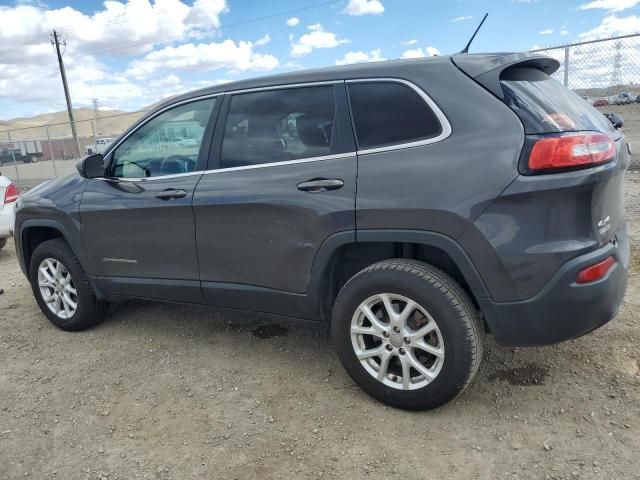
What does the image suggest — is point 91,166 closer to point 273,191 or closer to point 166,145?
point 166,145

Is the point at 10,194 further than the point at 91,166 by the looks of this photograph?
Yes

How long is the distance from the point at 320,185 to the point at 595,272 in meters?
1.40

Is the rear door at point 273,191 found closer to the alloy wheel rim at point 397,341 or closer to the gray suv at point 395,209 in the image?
the gray suv at point 395,209

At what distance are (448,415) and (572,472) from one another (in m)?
0.64

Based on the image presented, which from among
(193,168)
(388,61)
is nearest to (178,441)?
(193,168)

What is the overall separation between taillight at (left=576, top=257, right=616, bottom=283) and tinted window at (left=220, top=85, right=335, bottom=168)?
1406 millimetres

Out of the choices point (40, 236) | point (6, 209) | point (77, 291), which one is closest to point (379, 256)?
point (77, 291)

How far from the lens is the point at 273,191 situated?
117 inches

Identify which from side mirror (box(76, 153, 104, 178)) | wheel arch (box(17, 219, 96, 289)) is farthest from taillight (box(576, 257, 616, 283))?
wheel arch (box(17, 219, 96, 289))

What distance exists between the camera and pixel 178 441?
8.93ft

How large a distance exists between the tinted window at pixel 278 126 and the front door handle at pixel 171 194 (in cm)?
32

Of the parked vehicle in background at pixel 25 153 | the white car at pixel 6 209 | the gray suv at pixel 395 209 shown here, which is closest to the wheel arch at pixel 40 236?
the gray suv at pixel 395 209

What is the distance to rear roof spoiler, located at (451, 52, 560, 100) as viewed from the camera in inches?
100

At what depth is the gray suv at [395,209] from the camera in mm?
2381
